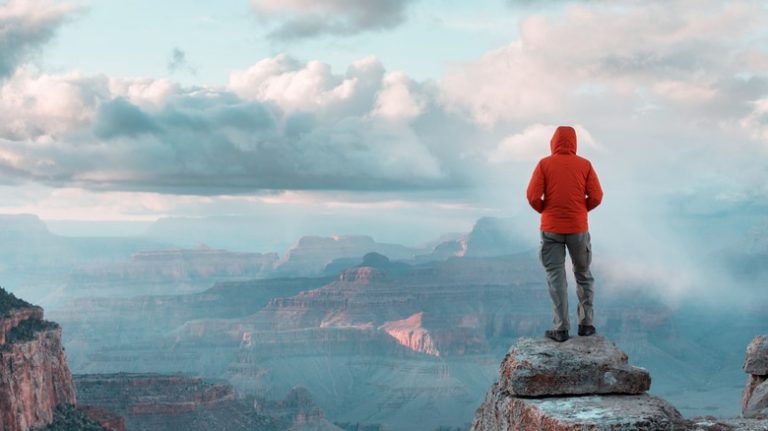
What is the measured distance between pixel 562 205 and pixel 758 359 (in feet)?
16.8

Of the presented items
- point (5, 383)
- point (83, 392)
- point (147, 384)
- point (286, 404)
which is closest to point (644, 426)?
point (5, 383)

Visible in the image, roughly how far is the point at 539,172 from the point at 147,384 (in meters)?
143

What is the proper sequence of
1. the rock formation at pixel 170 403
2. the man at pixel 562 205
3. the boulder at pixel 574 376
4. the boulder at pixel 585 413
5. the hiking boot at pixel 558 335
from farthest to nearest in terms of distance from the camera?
1. the rock formation at pixel 170 403
2. the man at pixel 562 205
3. the hiking boot at pixel 558 335
4. the boulder at pixel 574 376
5. the boulder at pixel 585 413

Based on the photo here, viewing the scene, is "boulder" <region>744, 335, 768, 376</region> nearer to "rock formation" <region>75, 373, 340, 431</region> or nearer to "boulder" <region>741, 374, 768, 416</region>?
"boulder" <region>741, 374, 768, 416</region>

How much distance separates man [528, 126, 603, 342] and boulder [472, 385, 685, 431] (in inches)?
68.5

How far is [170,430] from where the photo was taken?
148 meters

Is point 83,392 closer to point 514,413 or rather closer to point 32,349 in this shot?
point 32,349

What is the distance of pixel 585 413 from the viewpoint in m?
15.3

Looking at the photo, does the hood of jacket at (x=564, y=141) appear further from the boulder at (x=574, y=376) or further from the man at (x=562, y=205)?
the boulder at (x=574, y=376)

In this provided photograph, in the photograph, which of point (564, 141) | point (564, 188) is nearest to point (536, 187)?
point (564, 188)

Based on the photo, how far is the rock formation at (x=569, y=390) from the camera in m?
15.3

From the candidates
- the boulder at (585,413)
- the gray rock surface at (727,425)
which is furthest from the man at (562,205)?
the gray rock surface at (727,425)

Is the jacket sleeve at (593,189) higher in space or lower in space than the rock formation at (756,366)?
higher

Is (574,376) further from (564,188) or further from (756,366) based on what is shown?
(756,366)
